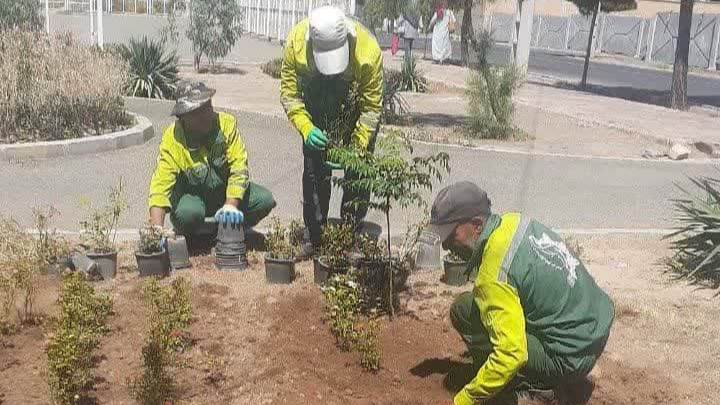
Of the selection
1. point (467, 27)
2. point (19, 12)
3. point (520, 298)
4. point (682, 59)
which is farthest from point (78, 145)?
point (467, 27)

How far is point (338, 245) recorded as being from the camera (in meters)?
5.27

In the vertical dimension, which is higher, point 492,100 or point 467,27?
point 467,27

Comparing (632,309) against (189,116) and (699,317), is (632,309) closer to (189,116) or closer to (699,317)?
(699,317)

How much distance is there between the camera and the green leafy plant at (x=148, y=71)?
14273 mm

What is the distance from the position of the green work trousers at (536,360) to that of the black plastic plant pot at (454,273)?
61.6 inches

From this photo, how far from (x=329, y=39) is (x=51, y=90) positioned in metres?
5.60

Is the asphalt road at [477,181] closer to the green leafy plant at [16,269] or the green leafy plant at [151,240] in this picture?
the green leafy plant at [16,269]

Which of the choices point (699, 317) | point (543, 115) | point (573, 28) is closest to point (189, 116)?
point (699, 317)

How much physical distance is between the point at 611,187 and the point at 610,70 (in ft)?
77.2

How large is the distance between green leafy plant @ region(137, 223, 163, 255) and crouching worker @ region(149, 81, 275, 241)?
0.15m

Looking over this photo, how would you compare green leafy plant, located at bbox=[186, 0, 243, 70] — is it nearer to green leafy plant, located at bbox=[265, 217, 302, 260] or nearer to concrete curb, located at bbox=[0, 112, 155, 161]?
concrete curb, located at bbox=[0, 112, 155, 161]

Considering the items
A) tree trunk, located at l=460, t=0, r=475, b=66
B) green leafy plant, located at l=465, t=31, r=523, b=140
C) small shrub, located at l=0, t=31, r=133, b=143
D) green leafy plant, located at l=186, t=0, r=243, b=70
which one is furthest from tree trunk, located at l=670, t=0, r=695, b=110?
small shrub, located at l=0, t=31, r=133, b=143

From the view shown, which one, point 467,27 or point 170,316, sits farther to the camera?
point 467,27

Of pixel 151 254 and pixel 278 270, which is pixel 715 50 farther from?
pixel 151 254
